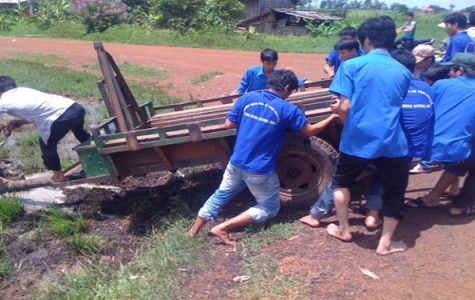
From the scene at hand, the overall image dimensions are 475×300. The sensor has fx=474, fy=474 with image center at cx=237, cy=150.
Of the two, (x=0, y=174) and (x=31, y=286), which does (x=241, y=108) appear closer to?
(x=31, y=286)

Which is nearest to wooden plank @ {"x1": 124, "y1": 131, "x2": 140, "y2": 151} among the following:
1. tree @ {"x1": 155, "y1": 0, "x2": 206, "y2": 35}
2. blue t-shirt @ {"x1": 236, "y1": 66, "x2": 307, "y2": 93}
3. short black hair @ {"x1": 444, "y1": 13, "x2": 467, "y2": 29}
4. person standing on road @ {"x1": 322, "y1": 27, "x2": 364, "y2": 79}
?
blue t-shirt @ {"x1": 236, "y1": 66, "x2": 307, "y2": 93}

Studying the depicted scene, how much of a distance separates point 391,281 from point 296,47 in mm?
16691

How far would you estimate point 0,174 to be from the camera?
5961 mm

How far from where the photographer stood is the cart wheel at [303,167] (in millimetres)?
4566

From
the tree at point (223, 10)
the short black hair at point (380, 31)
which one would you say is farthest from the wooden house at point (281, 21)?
the short black hair at point (380, 31)

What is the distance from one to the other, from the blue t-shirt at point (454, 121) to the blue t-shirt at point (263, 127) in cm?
124

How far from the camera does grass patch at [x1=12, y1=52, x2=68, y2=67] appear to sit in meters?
16.9

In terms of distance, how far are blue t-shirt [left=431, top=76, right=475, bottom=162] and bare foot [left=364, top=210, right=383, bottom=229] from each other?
0.70 meters

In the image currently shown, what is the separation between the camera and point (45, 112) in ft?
17.5

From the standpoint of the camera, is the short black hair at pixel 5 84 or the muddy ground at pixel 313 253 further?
the short black hair at pixel 5 84

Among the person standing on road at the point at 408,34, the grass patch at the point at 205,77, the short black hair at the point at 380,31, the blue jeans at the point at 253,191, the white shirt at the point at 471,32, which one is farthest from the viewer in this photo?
the grass patch at the point at 205,77

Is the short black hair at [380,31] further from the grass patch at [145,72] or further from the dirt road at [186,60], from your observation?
the grass patch at [145,72]

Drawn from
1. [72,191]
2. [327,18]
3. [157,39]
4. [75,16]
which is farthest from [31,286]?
[75,16]

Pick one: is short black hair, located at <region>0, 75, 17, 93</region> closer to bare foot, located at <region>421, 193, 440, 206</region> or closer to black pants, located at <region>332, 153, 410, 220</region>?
black pants, located at <region>332, 153, 410, 220</region>
